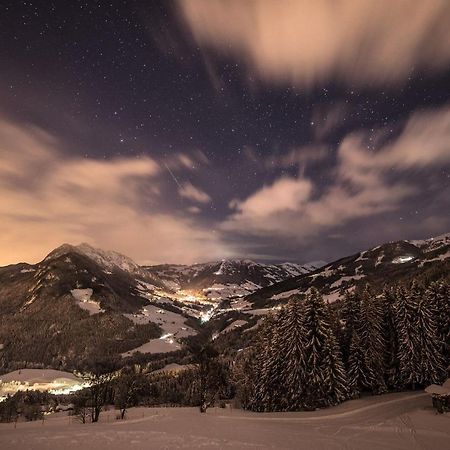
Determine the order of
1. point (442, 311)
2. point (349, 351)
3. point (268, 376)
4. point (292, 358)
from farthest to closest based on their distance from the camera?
point (442, 311)
point (349, 351)
point (268, 376)
point (292, 358)

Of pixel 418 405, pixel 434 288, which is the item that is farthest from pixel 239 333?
pixel 418 405

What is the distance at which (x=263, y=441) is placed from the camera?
25.9 meters

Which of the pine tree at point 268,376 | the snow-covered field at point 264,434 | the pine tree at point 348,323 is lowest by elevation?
the snow-covered field at point 264,434

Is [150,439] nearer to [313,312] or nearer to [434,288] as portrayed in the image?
[313,312]

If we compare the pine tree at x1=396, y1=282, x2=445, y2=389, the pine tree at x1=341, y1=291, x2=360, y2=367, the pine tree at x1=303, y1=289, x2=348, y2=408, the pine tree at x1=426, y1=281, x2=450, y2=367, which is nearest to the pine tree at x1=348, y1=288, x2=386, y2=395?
the pine tree at x1=341, y1=291, x2=360, y2=367

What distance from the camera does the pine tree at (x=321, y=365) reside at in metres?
Answer: 50.8

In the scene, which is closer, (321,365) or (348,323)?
(321,365)

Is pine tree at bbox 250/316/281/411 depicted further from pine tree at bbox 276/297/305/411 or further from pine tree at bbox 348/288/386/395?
pine tree at bbox 348/288/386/395

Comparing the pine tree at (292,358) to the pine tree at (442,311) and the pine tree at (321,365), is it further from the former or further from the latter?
the pine tree at (442,311)

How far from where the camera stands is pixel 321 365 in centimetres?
5197

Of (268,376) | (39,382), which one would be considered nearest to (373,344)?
(268,376)

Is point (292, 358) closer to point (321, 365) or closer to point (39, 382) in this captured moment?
point (321, 365)

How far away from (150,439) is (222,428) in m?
9.41

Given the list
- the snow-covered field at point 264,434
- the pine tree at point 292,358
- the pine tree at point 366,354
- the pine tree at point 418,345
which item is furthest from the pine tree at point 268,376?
the pine tree at point 418,345
